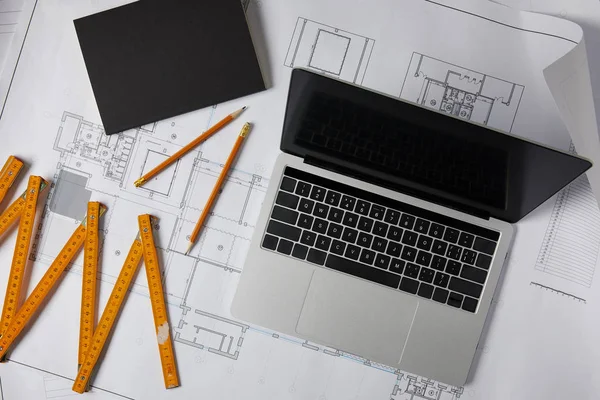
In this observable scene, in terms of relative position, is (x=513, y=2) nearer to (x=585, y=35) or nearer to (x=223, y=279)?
(x=585, y=35)

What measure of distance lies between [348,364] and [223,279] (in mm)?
270

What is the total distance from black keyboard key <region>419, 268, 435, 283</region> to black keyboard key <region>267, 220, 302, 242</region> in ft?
0.72

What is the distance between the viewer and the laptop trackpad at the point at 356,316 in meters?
0.93

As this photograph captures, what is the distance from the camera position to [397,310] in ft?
3.05

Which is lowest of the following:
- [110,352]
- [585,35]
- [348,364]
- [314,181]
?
[110,352]

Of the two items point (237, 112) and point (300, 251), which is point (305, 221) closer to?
point (300, 251)

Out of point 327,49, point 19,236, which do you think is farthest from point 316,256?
point 19,236

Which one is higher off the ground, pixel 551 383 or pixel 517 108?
pixel 517 108

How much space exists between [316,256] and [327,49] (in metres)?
0.38

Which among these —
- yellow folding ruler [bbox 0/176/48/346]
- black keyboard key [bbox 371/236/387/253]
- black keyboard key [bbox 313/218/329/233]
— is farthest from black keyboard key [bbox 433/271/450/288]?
yellow folding ruler [bbox 0/176/48/346]

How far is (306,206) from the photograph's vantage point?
92 cm

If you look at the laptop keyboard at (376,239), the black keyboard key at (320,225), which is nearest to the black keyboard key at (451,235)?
the laptop keyboard at (376,239)

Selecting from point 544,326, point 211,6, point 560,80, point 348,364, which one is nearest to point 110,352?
point 348,364

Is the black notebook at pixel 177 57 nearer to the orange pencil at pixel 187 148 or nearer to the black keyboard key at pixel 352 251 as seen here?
the orange pencil at pixel 187 148
